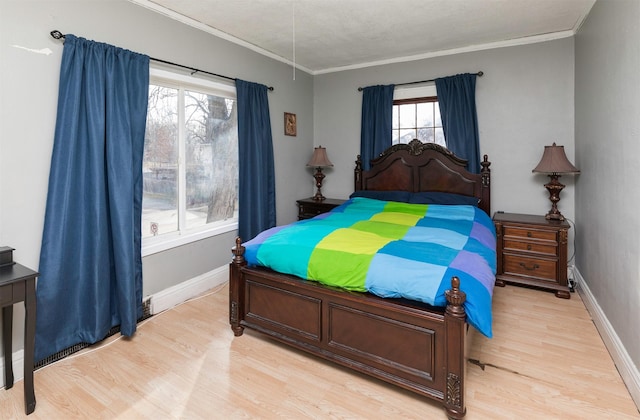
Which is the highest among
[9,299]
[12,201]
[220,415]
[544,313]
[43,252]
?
[12,201]

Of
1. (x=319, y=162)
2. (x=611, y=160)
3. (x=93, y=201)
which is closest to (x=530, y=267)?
(x=611, y=160)

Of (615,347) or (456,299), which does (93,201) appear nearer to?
(456,299)

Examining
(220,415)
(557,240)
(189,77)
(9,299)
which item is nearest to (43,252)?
(9,299)

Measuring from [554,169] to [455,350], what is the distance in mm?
2405

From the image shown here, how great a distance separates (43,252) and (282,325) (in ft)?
5.07

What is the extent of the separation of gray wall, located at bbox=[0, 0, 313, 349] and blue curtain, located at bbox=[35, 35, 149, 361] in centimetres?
8

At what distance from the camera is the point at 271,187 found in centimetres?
402

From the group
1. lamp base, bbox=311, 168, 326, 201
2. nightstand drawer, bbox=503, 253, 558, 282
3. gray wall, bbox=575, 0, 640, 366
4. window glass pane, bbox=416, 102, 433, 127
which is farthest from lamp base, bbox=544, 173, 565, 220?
lamp base, bbox=311, 168, 326, 201

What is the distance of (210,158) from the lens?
3.52m

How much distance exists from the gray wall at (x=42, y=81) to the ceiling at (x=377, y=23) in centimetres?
21

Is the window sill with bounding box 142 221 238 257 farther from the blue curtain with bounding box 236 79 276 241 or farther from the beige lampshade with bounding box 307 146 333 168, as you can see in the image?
the beige lampshade with bounding box 307 146 333 168

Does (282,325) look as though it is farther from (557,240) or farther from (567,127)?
(567,127)

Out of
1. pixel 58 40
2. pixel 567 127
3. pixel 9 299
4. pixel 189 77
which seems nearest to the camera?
pixel 9 299

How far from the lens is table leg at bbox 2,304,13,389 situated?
1954 millimetres
